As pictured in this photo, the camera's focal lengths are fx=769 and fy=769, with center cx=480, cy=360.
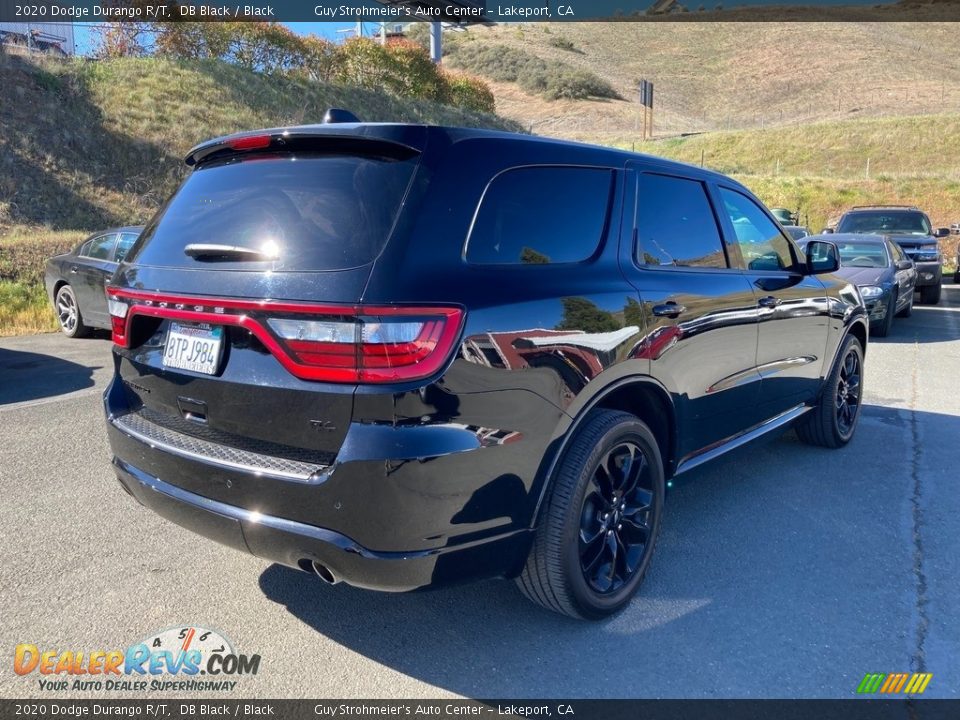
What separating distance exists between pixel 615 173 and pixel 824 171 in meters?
44.0

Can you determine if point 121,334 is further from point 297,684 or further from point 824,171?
point 824,171

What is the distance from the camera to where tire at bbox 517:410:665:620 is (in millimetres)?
2797

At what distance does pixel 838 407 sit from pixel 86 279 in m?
8.20

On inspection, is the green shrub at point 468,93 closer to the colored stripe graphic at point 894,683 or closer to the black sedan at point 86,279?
the black sedan at point 86,279

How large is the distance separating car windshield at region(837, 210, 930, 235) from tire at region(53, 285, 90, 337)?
1319 cm

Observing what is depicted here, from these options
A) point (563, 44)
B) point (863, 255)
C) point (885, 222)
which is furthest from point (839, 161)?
point (563, 44)

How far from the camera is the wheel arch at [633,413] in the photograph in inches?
107

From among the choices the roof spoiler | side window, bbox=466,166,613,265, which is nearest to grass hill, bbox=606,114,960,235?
side window, bbox=466,166,613,265

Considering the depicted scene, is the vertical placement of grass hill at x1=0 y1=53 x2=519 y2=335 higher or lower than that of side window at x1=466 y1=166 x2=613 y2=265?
higher

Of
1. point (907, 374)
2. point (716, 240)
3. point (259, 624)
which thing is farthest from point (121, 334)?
point (907, 374)

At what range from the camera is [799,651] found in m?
2.91

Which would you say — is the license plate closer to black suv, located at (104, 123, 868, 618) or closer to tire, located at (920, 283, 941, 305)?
black suv, located at (104, 123, 868, 618)

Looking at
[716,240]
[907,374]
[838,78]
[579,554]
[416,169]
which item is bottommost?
[907,374]

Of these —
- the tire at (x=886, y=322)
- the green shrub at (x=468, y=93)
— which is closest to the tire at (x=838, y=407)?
the tire at (x=886, y=322)
